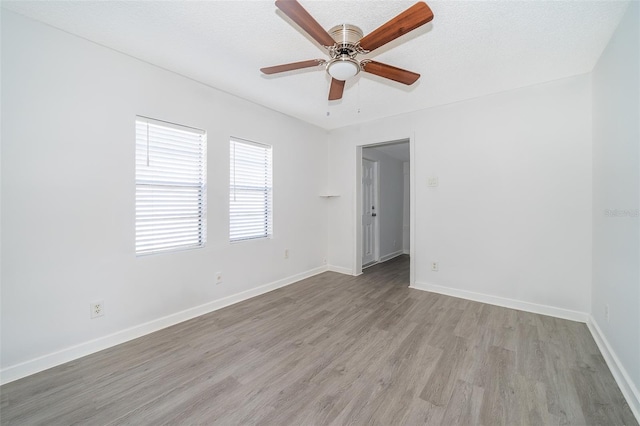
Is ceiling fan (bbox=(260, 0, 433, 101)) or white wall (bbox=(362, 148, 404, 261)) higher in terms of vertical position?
ceiling fan (bbox=(260, 0, 433, 101))

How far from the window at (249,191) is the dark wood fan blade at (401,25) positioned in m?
2.08

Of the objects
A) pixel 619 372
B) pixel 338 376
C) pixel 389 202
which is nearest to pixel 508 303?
pixel 619 372

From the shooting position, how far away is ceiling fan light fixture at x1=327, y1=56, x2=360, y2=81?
1.76 metres

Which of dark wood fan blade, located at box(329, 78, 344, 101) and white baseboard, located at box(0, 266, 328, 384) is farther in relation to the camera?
dark wood fan blade, located at box(329, 78, 344, 101)

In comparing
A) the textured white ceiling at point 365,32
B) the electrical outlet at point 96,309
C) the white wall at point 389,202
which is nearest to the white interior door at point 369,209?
the white wall at point 389,202

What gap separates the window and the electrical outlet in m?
1.34

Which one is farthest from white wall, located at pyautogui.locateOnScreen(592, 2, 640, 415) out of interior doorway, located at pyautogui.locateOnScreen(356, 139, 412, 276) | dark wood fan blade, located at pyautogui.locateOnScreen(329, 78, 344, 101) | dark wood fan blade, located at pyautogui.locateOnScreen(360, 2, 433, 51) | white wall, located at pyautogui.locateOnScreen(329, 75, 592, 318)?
interior doorway, located at pyautogui.locateOnScreen(356, 139, 412, 276)

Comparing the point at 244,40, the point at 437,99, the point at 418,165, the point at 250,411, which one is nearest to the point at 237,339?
the point at 250,411

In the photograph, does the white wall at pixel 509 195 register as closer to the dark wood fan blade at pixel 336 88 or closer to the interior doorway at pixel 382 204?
the interior doorway at pixel 382 204

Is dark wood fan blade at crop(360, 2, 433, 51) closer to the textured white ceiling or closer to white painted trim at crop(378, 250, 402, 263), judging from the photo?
the textured white ceiling

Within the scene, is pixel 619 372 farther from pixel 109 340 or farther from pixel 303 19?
pixel 109 340

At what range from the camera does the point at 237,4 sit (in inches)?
66.6

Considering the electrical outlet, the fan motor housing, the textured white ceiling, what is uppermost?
the textured white ceiling

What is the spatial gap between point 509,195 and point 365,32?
2.45m
